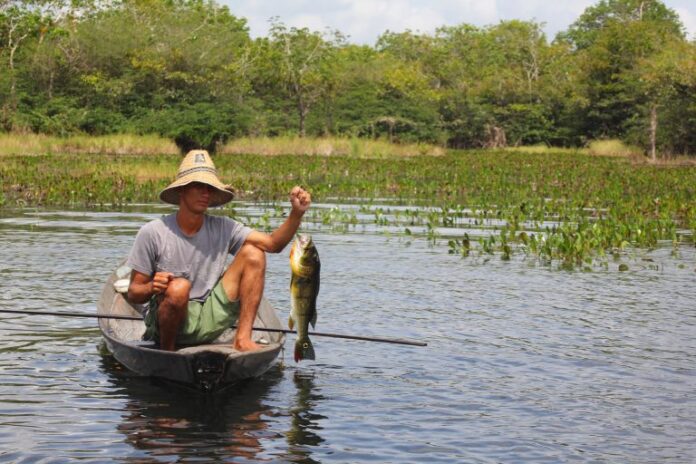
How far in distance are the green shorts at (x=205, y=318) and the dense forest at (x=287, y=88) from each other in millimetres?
37360

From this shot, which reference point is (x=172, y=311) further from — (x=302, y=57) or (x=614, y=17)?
(x=614, y=17)

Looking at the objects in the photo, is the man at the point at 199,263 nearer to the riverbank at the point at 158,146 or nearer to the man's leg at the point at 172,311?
the man's leg at the point at 172,311

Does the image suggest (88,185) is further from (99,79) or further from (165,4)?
(165,4)

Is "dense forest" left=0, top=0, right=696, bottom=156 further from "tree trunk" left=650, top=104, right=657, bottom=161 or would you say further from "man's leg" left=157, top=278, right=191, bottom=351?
"man's leg" left=157, top=278, right=191, bottom=351

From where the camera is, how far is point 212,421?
6.85 metres

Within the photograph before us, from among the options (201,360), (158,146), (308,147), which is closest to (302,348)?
(201,360)

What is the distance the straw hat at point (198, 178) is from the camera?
732 cm

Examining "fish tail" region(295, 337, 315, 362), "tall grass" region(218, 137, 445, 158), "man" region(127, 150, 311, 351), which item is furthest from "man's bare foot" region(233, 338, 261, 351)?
"tall grass" region(218, 137, 445, 158)

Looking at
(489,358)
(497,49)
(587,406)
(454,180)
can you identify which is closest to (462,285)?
(489,358)

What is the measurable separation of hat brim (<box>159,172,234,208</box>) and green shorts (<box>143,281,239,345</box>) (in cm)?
60

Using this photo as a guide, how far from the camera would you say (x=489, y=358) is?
8859 millimetres

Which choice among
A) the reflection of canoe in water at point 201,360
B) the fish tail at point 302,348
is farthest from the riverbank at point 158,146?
the fish tail at point 302,348

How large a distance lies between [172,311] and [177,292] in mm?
156

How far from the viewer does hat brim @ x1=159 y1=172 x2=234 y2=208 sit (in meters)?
7.30
